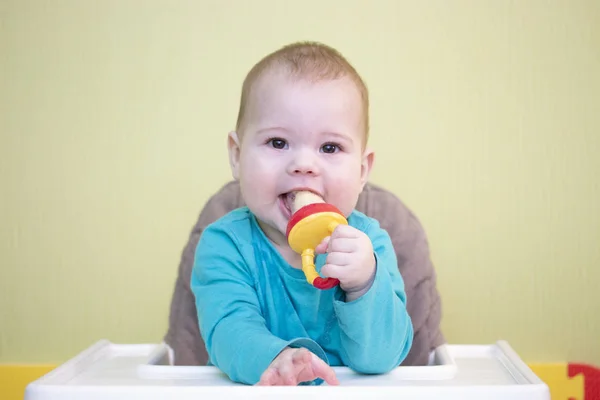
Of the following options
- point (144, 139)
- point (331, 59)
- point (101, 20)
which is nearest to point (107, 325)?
point (144, 139)

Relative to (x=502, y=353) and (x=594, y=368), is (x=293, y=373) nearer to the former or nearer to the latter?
(x=502, y=353)

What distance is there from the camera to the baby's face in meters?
0.89

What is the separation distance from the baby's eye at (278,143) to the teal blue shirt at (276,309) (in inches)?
5.3

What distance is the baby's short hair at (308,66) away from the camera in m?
0.92

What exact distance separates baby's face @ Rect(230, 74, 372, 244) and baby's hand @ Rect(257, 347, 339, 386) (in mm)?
216

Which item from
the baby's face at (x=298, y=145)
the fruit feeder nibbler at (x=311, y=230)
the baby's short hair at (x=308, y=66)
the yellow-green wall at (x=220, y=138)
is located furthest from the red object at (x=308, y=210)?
the yellow-green wall at (x=220, y=138)

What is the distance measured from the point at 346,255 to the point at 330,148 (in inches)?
8.1

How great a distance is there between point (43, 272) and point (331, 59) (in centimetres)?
99

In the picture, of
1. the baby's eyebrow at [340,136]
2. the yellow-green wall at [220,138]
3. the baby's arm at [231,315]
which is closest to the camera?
the baby's arm at [231,315]

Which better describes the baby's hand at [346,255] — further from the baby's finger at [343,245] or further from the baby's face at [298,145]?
the baby's face at [298,145]

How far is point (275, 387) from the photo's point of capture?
687 mm

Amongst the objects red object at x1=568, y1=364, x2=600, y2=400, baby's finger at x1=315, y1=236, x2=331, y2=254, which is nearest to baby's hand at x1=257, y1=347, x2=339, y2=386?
baby's finger at x1=315, y1=236, x2=331, y2=254

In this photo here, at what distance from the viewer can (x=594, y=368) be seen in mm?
1624

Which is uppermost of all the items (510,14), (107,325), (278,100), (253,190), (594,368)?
(510,14)
